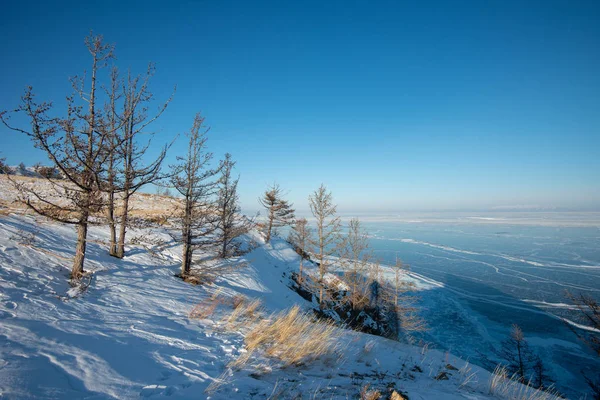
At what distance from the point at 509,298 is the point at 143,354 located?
3834 cm

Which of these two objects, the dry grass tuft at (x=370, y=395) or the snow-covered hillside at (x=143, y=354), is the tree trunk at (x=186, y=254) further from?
the dry grass tuft at (x=370, y=395)

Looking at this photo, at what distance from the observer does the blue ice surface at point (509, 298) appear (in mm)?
19081

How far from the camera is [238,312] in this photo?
6105 millimetres

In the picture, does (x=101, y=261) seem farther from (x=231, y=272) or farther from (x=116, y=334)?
(x=231, y=272)

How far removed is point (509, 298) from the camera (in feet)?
92.7

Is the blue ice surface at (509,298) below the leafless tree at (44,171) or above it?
below

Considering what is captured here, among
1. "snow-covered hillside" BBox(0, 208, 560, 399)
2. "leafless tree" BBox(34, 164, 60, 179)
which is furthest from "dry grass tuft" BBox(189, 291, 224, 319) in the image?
"leafless tree" BBox(34, 164, 60, 179)

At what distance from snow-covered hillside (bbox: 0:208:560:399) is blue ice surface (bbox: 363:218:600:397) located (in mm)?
16613

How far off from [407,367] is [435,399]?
174cm

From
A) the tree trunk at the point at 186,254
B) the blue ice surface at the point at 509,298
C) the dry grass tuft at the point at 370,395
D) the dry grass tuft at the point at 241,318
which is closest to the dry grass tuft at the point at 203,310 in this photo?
the dry grass tuft at the point at 241,318

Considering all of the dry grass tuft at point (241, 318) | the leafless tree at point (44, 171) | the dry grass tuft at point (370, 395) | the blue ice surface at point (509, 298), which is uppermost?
the leafless tree at point (44, 171)

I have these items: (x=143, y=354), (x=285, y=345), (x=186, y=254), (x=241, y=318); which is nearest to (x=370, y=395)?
(x=285, y=345)

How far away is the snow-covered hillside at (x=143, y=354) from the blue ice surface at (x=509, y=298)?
54.5 ft

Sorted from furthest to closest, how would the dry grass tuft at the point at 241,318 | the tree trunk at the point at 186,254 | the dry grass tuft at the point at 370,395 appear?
the tree trunk at the point at 186,254
the dry grass tuft at the point at 241,318
the dry grass tuft at the point at 370,395
